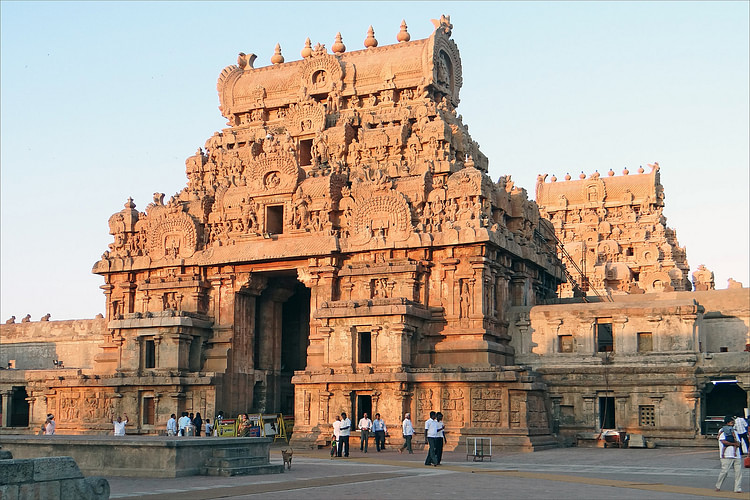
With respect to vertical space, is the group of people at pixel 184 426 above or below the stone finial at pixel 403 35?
below

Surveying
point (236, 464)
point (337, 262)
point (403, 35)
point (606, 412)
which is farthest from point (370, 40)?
point (236, 464)

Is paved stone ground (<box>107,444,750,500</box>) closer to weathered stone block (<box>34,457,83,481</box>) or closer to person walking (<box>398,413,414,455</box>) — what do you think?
person walking (<box>398,413,414,455</box>)

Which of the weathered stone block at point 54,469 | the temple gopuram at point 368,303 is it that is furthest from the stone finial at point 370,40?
the weathered stone block at point 54,469

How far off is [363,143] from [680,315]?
17753 mm

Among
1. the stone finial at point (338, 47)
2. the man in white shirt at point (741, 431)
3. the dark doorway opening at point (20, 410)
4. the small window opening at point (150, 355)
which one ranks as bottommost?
the dark doorway opening at point (20, 410)

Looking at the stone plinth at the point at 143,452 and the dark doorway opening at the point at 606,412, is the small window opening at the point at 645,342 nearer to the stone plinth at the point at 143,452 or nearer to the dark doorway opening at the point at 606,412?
the dark doorway opening at the point at 606,412

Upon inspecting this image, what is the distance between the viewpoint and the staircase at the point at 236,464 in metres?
25.2

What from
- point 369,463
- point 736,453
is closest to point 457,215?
point 369,463

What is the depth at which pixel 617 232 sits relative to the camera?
8575 cm

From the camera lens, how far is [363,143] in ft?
163

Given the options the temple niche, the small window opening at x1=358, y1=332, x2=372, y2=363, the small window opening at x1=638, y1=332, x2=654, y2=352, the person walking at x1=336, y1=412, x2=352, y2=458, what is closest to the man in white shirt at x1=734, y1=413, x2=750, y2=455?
the person walking at x1=336, y1=412, x2=352, y2=458

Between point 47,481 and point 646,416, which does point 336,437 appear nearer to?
point 646,416

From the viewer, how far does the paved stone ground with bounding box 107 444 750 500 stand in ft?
65.6

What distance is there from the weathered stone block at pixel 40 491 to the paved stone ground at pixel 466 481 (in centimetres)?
304
